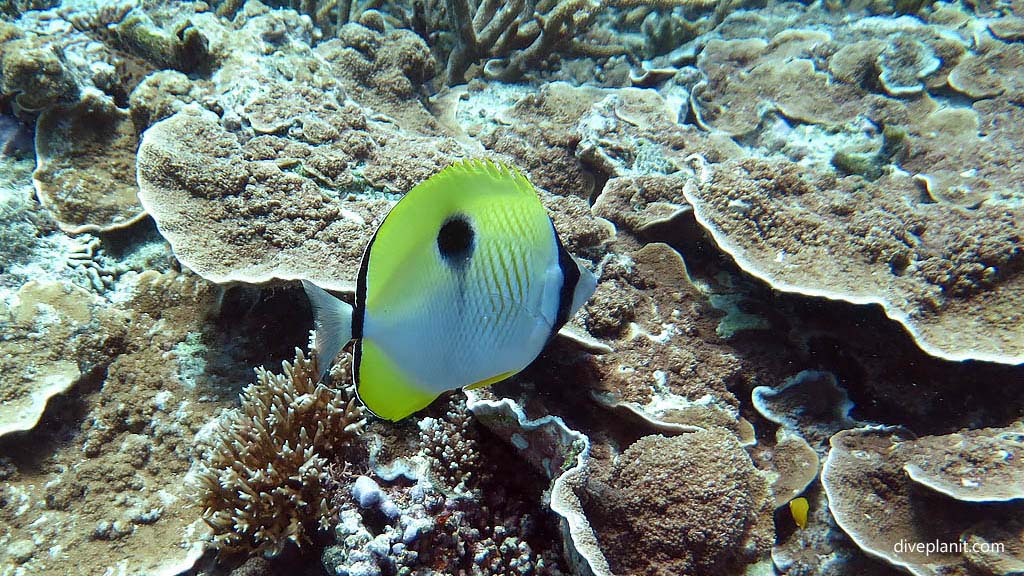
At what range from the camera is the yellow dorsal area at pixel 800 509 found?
2635 mm

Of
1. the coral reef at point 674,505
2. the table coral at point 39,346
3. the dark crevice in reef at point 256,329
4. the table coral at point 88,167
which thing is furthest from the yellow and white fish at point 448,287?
the table coral at point 88,167

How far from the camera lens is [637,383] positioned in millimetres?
2783

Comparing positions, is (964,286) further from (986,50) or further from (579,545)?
(986,50)

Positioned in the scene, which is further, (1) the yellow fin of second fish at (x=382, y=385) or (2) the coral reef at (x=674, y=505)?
(2) the coral reef at (x=674, y=505)

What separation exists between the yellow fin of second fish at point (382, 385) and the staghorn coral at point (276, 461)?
4.12 feet

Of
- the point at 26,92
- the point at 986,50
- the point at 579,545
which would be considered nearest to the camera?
the point at 579,545

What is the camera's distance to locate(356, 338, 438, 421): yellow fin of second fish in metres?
1.13

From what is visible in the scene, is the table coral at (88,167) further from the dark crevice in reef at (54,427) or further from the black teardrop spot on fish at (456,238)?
the black teardrop spot on fish at (456,238)

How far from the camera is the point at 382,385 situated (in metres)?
1.15

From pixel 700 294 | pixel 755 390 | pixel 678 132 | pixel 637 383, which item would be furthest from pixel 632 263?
pixel 678 132

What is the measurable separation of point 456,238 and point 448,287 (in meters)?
0.11

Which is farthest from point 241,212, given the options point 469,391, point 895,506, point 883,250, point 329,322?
point 895,506

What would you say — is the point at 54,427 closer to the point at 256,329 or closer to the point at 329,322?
the point at 256,329

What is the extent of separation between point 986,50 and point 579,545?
21.8 ft
